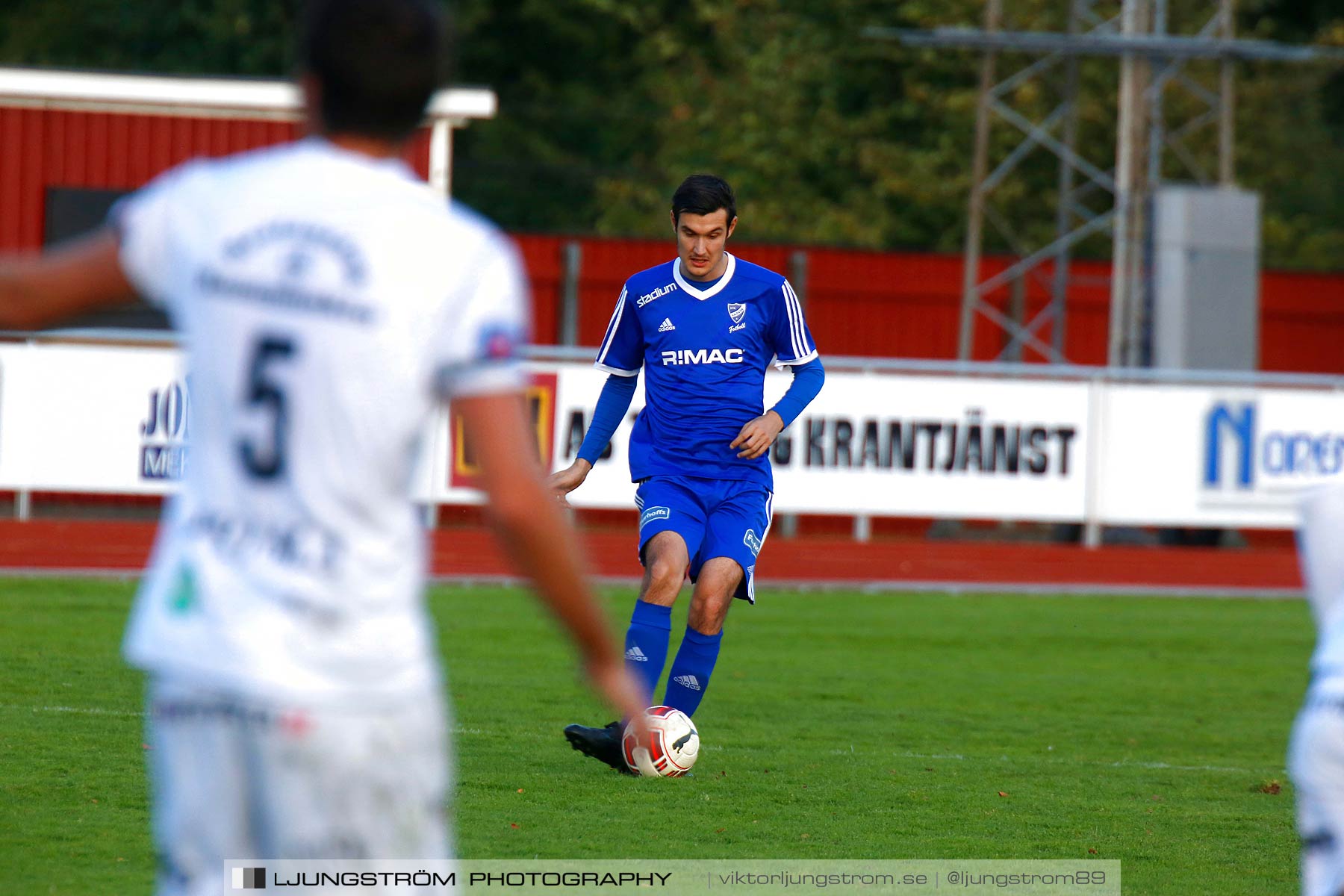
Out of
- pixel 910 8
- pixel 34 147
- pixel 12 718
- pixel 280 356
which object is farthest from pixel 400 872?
pixel 910 8

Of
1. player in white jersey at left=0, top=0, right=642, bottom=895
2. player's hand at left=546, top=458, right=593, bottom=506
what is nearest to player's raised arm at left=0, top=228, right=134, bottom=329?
player in white jersey at left=0, top=0, right=642, bottom=895

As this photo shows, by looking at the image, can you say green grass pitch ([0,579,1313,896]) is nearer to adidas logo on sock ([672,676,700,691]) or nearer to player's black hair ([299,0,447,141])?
adidas logo on sock ([672,676,700,691])

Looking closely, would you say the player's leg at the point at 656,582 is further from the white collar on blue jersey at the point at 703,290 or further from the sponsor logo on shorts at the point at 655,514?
the white collar on blue jersey at the point at 703,290

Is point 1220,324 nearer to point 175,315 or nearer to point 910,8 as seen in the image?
point 910,8

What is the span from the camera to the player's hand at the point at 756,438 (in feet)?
22.4

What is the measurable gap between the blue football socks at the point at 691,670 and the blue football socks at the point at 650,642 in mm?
89

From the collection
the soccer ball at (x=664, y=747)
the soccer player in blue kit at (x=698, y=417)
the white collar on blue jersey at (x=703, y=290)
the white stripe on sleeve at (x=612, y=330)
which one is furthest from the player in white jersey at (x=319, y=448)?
the white stripe on sleeve at (x=612, y=330)

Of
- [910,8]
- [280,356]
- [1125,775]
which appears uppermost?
[910,8]

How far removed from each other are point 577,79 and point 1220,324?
862 inches

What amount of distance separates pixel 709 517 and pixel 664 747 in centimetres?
96

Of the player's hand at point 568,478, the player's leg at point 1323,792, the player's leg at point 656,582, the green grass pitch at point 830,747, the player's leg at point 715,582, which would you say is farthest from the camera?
the player's leg at point 715,582

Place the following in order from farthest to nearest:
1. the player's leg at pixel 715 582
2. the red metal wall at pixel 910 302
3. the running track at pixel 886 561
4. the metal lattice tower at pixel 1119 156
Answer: the red metal wall at pixel 910 302, the metal lattice tower at pixel 1119 156, the running track at pixel 886 561, the player's leg at pixel 715 582

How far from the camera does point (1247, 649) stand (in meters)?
12.6

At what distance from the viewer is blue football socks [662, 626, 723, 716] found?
710 centimetres
